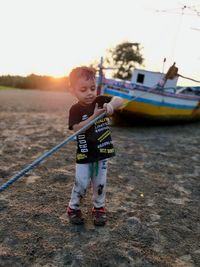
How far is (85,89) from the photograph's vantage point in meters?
3.69

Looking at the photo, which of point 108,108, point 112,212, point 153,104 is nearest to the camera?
point 108,108

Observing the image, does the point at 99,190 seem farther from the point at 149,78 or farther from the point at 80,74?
the point at 149,78

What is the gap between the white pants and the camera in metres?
3.93

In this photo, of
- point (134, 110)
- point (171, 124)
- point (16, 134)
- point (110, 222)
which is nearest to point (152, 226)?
point (110, 222)

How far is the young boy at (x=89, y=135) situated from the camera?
12.1ft

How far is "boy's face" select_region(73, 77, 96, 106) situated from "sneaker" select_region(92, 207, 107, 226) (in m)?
1.34

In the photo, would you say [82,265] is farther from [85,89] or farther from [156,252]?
[85,89]

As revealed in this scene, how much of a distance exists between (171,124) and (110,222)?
367 inches

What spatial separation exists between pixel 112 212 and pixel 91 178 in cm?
67

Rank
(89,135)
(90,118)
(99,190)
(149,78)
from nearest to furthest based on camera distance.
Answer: (90,118)
(89,135)
(99,190)
(149,78)

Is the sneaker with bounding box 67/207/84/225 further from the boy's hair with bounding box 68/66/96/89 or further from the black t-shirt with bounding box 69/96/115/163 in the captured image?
the boy's hair with bounding box 68/66/96/89

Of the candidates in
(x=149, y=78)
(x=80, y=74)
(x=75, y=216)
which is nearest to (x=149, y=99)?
(x=149, y=78)

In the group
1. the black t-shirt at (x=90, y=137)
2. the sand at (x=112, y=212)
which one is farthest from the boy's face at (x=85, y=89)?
the sand at (x=112, y=212)

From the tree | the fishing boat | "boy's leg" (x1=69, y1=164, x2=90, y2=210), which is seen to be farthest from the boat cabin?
the tree
